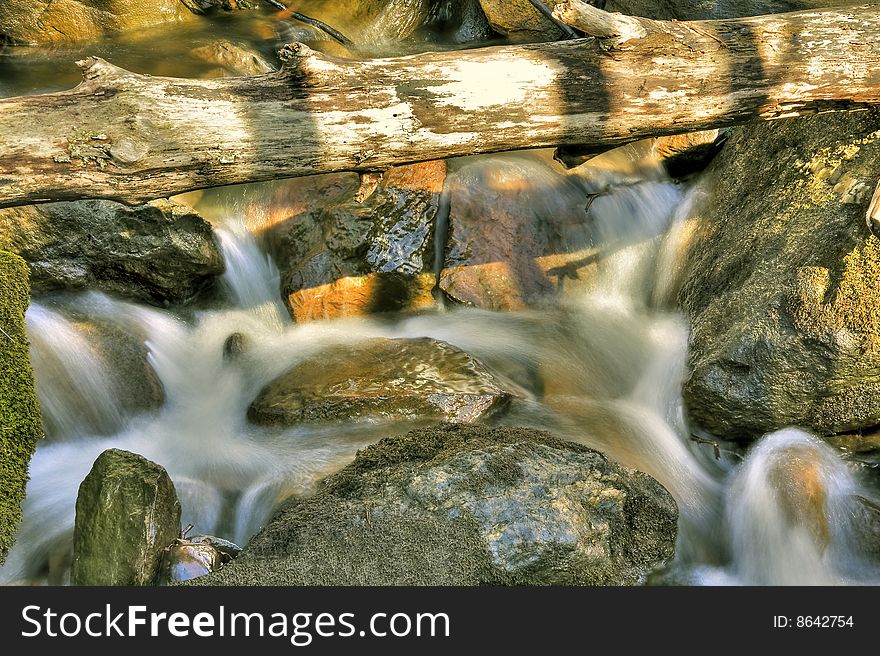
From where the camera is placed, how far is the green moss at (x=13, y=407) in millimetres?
3855

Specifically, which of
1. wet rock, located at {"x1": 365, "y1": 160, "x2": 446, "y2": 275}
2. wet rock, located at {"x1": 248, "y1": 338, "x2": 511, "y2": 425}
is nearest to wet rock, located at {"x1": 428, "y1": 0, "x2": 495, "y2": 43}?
wet rock, located at {"x1": 365, "y1": 160, "x2": 446, "y2": 275}

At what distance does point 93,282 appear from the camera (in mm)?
5840

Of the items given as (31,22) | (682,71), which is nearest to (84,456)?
(682,71)

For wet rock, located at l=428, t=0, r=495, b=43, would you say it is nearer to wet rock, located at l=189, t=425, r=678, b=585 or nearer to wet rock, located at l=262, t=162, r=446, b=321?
wet rock, located at l=262, t=162, r=446, b=321

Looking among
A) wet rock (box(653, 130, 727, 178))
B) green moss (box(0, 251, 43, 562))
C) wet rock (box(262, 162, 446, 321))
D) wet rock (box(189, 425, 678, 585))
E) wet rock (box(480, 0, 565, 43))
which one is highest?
wet rock (box(480, 0, 565, 43))

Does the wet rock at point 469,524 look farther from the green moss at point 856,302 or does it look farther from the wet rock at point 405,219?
the wet rock at point 405,219

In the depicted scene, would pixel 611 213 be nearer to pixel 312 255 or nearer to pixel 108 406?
pixel 312 255

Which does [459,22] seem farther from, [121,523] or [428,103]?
[121,523]

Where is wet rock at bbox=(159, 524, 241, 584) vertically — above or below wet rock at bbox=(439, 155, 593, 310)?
below

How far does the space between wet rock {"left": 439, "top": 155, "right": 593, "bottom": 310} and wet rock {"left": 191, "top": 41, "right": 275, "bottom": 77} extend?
94.5 inches

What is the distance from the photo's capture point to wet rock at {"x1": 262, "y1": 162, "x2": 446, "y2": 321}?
5.96 metres

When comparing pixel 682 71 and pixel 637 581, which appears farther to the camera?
pixel 682 71

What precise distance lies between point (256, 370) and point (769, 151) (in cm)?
368

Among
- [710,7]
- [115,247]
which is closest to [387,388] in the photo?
[115,247]
